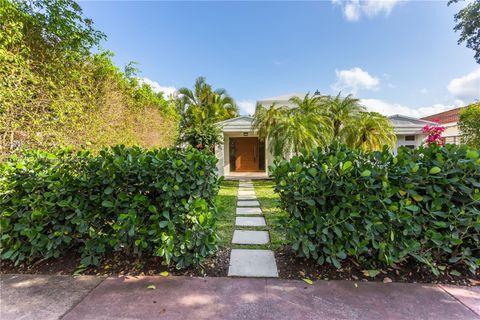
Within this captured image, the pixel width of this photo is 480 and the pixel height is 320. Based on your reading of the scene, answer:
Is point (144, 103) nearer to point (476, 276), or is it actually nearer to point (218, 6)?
point (218, 6)

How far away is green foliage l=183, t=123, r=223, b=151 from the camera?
34.7 feet

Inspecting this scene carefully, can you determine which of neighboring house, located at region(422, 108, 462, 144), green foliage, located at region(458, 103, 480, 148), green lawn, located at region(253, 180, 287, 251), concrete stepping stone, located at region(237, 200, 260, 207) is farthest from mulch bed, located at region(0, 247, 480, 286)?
neighboring house, located at region(422, 108, 462, 144)

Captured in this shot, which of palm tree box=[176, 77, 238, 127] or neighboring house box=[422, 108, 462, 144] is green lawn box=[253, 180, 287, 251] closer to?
palm tree box=[176, 77, 238, 127]

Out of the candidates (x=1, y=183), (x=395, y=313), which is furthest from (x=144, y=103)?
(x=395, y=313)

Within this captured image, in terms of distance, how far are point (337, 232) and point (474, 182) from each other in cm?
150

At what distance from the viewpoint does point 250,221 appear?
4566 mm

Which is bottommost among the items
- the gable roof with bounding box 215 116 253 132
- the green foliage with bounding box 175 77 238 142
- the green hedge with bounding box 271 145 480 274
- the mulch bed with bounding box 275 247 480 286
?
the mulch bed with bounding box 275 247 480 286

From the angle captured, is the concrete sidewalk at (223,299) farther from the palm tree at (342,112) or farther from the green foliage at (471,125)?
the palm tree at (342,112)

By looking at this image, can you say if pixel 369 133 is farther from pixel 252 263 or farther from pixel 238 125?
pixel 252 263

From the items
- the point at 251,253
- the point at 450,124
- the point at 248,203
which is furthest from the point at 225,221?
the point at 450,124

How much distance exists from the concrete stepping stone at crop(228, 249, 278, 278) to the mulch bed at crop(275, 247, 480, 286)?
0.40 feet

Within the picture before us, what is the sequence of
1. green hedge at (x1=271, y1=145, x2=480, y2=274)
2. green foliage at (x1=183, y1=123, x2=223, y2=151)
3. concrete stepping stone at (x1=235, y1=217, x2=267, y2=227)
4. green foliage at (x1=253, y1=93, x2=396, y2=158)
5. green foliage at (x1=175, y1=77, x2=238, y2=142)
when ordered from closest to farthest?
green hedge at (x1=271, y1=145, x2=480, y2=274)
concrete stepping stone at (x1=235, y1=217, x2=267, y2=227)
green foliage at (x1=253, y1=93, x2=396, y2=158)
green foliage at (x1=183, y1=123, x2=223, y2=151)
green foliage at (x1=175, y1=77, x2=238, y2=142)

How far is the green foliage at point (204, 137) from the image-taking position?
416 inches

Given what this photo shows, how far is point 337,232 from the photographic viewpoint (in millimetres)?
2371
